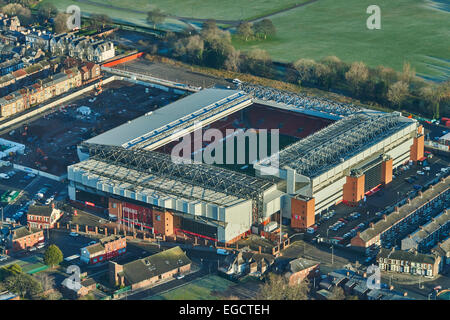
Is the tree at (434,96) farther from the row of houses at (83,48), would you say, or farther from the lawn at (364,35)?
the row of houses at (83,48)

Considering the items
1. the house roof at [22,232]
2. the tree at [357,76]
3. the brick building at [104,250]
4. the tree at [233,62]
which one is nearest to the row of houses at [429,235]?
the brick building at [104,250]

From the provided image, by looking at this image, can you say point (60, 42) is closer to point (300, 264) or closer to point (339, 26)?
point (339, 26)

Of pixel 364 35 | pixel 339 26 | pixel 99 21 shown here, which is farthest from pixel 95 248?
pixel 339 26

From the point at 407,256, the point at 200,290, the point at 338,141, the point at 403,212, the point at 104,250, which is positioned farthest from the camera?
the point at 338,141

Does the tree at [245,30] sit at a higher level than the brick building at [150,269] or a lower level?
higher
